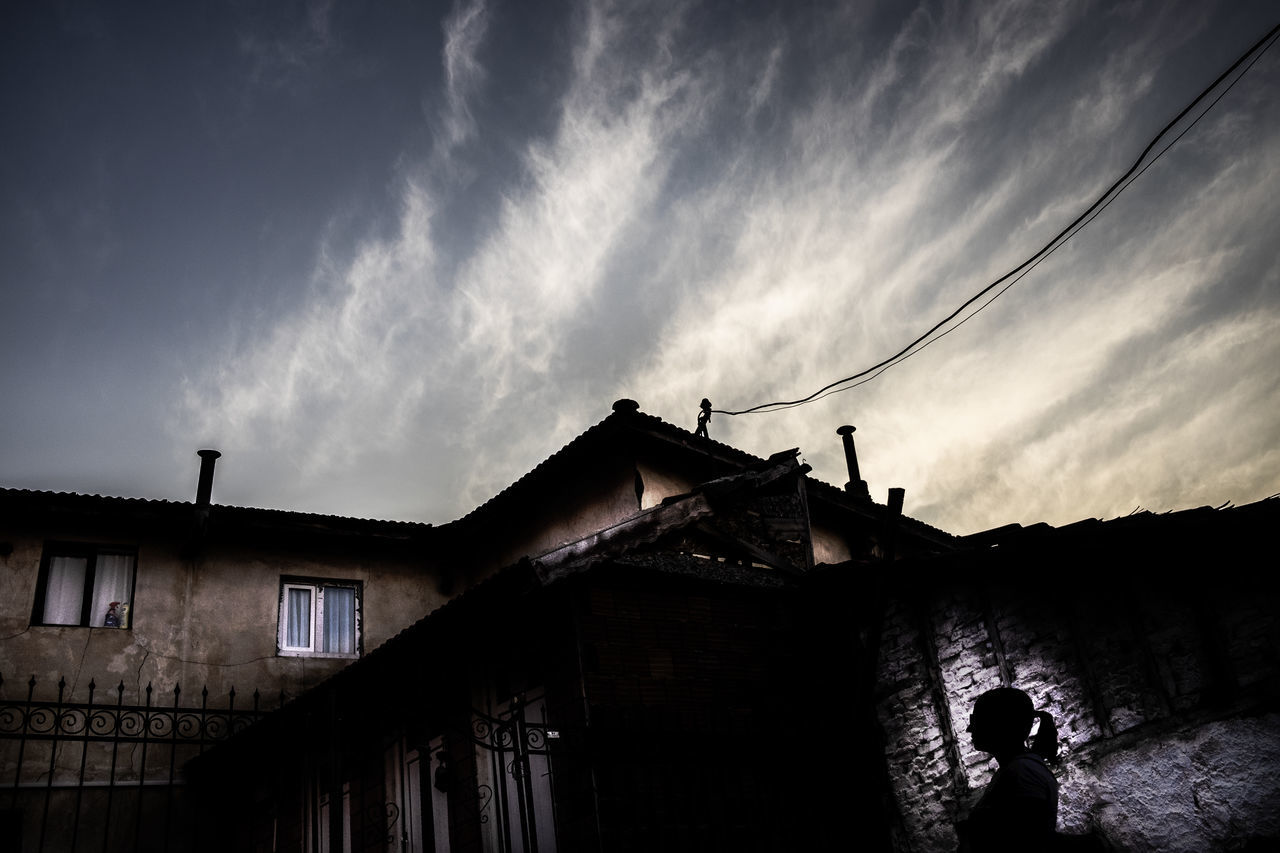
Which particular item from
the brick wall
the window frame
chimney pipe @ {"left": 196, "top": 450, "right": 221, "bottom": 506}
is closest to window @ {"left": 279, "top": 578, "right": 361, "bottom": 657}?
the window frame

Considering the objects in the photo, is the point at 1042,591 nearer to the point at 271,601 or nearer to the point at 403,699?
the point at 403,699

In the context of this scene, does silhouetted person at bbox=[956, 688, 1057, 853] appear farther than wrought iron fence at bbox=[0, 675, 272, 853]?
No

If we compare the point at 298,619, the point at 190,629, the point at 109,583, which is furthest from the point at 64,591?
the point at 298,619

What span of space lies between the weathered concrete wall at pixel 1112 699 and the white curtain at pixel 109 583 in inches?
392

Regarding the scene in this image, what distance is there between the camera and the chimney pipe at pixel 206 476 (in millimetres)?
13633

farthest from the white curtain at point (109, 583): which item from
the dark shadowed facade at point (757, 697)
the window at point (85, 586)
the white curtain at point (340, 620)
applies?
the white curtain at point (340, 620)

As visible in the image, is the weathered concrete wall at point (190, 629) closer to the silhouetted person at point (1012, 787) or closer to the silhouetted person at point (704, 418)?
the silhouetted person at point (704, 418)

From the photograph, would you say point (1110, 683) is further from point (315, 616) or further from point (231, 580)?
point (231, 580)

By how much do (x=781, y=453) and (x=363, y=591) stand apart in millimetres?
6557

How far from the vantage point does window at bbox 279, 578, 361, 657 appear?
14070mm

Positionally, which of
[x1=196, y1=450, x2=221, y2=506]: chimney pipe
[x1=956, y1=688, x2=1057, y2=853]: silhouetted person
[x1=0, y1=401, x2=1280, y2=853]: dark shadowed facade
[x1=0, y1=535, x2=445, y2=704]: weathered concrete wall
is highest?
[x1=196, y1=450, x2=221, y2=506]: chimney pipe

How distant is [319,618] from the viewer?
1434 cm

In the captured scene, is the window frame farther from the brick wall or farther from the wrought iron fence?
the brick wall

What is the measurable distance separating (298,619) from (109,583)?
8.06ft
